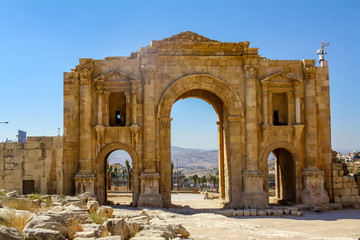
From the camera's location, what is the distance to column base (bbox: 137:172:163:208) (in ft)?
62.5

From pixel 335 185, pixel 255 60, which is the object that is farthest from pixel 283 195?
pixel 255 60

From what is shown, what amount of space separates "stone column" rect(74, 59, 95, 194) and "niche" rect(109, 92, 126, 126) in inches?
59.0

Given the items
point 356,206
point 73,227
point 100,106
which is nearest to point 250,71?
point 100,106

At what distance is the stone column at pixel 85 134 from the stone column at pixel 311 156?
10729mm

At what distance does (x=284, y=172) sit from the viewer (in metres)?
22.8

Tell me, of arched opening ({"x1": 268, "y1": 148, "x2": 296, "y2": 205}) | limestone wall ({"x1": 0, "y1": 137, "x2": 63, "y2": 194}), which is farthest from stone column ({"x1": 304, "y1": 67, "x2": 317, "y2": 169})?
limestone wall ({"x1": 0, "y1": 137, "x2": 63, "y2": 194})

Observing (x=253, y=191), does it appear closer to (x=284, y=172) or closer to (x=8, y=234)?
(x=284, y=172)

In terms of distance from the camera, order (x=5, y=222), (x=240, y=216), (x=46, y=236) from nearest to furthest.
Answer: (x=46, y=236) → (x=5, y=222) → (x=240, y=216)

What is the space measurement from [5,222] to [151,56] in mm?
13505

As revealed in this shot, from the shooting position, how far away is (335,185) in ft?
68.3

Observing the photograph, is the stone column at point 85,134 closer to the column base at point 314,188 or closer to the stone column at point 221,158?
the stone column at point 221,158

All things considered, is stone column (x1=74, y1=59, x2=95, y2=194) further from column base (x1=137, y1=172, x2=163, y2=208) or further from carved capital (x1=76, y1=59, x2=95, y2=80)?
column base (x1=137, y1=172, x2=163, y2=208)

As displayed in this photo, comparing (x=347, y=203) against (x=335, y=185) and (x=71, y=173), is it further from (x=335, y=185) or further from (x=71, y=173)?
(x=71, y=173)

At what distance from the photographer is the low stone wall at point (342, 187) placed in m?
20.8
